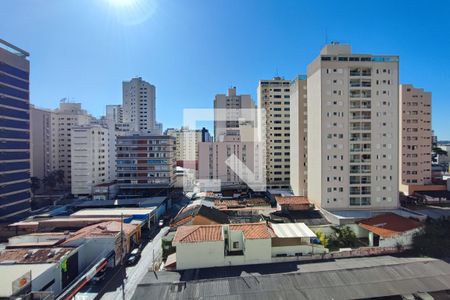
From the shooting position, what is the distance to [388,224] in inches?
1041

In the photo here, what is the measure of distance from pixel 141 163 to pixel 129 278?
102ft

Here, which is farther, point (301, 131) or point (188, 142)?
point (188, 142)

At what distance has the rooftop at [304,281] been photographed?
16.1m

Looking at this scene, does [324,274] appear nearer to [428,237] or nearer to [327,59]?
[428,237]

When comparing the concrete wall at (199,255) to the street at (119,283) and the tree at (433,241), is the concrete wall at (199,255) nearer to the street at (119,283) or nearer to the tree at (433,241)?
the street at (119,283)

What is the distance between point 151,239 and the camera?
3234 centimetres

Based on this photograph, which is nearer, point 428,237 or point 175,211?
point 428,237

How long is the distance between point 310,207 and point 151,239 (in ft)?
70.6

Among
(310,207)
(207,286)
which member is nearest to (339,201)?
(310,207)

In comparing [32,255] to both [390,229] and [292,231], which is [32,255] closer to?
[292,231]

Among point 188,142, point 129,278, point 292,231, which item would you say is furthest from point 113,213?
point 188,142

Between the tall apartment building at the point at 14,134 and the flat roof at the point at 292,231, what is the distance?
38.5m

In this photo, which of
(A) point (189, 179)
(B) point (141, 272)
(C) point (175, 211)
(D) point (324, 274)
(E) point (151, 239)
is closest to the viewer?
(D) point (324, 274)

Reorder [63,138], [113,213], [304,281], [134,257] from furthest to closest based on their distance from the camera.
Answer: [63,138] < [113,213] < [134,257] < [304,281]
